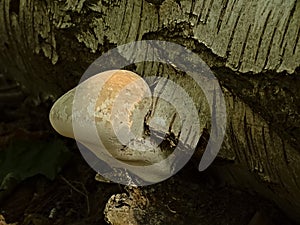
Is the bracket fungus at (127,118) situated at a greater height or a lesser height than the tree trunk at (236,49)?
lesser

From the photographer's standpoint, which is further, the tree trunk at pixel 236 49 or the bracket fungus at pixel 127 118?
the bracket fungus at pixel 127 118

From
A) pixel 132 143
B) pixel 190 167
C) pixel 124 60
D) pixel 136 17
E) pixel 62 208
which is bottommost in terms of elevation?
pixel 62 208

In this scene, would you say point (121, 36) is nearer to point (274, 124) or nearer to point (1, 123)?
point (274, 124)

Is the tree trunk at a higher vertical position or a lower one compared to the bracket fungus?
higher

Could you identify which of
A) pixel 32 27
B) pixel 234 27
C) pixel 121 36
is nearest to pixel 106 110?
pixel 121 36
